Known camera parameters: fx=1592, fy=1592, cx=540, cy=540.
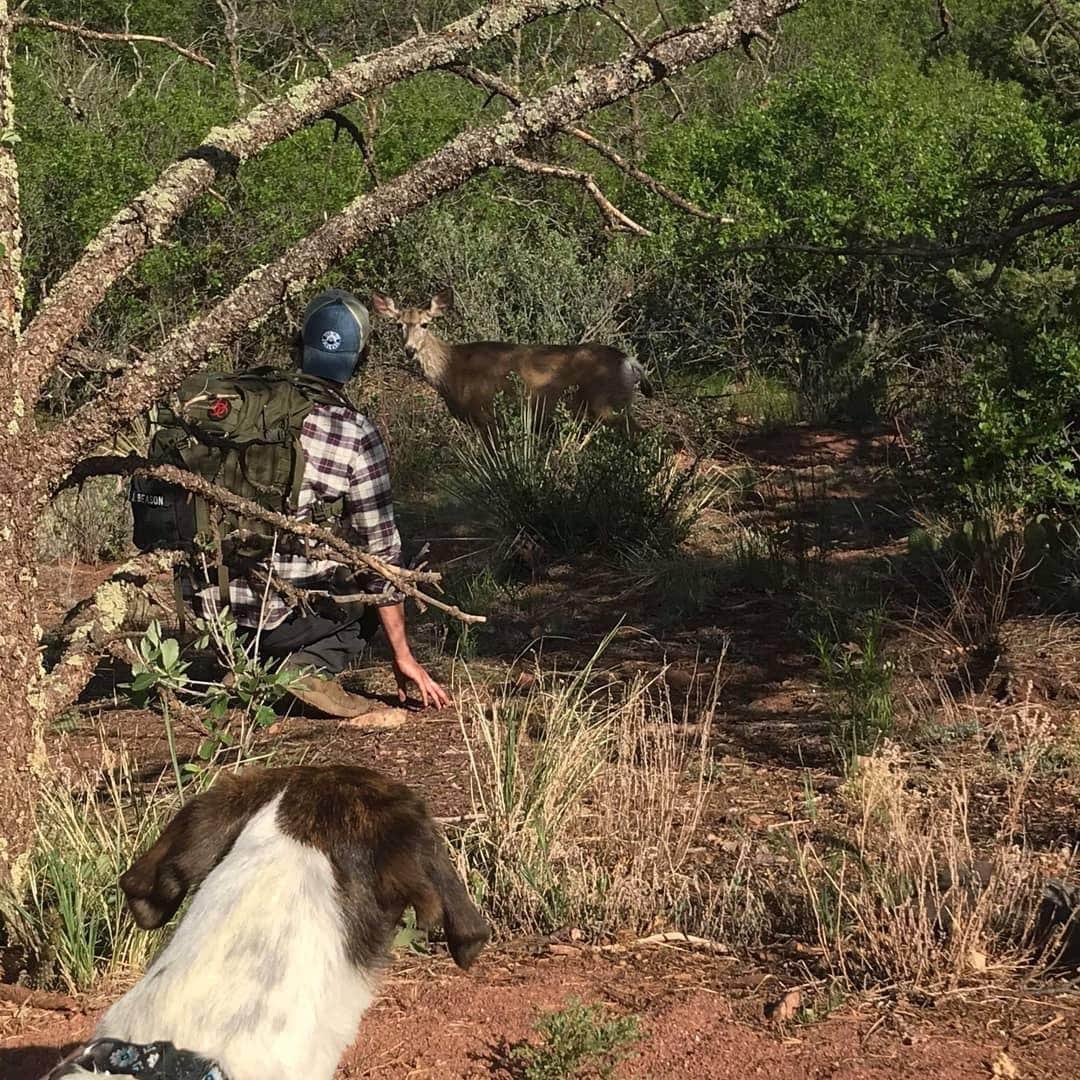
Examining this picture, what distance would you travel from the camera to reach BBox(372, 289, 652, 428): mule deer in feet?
43.8

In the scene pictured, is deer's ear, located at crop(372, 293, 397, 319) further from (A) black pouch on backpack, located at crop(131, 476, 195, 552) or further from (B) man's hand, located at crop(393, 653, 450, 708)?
(A) black pouch on backpack, located at crop(131, 476, 195, 552)

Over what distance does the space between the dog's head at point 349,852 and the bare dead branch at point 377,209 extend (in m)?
1.58

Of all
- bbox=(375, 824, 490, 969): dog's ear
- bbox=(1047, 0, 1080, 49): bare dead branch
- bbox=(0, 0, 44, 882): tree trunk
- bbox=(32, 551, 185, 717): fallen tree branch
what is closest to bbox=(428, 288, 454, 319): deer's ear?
bbox=(1047, 0, 1080, 49): bare dead branch

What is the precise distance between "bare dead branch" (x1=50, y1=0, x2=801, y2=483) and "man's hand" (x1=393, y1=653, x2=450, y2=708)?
2.81m

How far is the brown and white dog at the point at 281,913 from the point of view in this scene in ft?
8.43

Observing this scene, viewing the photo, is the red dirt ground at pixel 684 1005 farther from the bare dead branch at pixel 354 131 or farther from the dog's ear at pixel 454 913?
the bare dead branch at pixel 354 131

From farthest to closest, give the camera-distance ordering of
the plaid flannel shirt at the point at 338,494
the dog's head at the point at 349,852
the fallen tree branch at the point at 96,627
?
the plaid flannel shirt at the point at 338,494, the fallen tree branch at the point at 96,627, the dog's head at the point at 349,852

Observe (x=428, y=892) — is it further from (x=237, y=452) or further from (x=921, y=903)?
(x=237, y=452)

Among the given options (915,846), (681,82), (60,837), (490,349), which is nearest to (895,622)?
(915,846)

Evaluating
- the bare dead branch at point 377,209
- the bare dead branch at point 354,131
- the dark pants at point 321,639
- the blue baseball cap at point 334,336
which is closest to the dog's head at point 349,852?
the bare dead branch at point 377,209

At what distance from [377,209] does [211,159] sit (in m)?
0.48

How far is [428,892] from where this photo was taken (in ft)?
9.13

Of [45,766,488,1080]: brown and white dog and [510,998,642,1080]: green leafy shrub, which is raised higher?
[45,766,488,1080]: brown and white dog

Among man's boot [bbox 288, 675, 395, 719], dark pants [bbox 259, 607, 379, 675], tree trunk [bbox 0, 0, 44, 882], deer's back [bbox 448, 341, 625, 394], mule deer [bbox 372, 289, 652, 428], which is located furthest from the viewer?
deer's back [bbox 448, 341, 625, 394]
